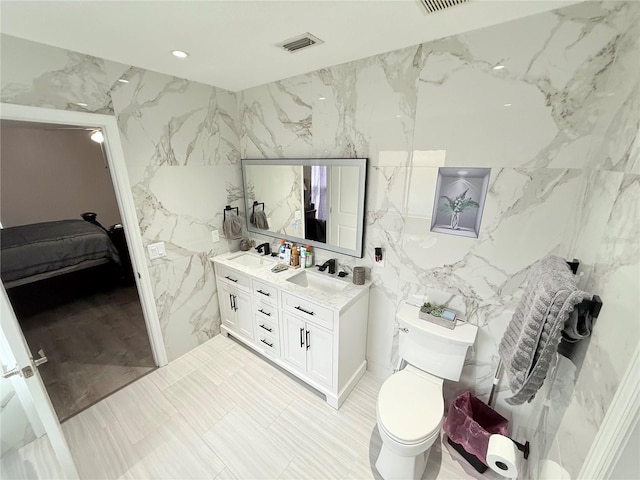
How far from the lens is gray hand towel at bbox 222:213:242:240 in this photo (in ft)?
8.69

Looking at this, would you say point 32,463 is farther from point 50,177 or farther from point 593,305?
point 50,177

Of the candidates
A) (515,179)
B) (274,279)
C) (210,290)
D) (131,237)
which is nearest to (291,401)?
(274,279)

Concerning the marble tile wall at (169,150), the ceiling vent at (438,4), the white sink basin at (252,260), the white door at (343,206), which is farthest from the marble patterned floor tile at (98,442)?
the ceiling vent at (438,4)

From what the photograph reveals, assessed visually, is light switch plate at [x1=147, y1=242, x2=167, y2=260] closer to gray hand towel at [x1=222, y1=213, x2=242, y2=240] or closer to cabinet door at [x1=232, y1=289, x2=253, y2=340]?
gray hand towel at [x1=222, y1=213, x2=242, y2=240]

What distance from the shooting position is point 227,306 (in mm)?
2676

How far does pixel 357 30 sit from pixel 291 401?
2.57 meters

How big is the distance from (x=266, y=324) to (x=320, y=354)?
2.00 ft

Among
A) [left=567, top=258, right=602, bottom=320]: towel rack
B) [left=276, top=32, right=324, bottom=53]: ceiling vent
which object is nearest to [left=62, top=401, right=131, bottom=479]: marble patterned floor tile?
[left=567, top=258, right=602, bottom=320]: towel rack

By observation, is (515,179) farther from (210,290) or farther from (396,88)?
(210,290)

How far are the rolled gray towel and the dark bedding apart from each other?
8.49ft

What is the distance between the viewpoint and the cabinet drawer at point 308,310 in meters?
1.84

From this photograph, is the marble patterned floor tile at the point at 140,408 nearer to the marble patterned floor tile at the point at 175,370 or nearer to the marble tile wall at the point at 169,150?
the marble patterned floor tile at the point at 175,370

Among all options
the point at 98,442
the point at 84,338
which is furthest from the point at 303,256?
the point at 84,338

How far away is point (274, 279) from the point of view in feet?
7.15
